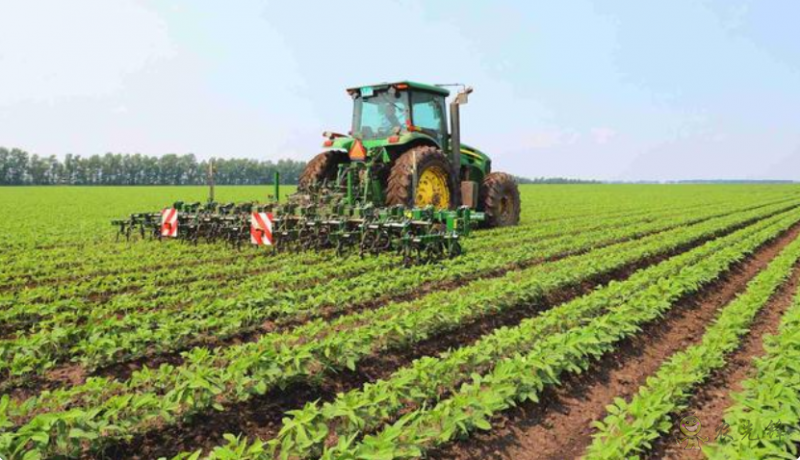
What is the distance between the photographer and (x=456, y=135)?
10594 millimetres

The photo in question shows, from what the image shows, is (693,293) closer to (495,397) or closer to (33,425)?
(495,397)

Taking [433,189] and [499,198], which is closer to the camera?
[433,189]

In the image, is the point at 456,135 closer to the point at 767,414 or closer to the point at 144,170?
the point at 767,414

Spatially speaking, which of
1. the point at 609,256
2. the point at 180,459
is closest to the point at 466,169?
the point at 609,256

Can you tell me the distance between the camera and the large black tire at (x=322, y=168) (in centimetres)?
1097

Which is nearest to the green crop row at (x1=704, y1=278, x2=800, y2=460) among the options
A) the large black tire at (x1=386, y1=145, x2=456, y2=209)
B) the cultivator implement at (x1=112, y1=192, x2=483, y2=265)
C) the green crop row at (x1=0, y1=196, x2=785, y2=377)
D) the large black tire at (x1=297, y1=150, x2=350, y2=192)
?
the green crop row at (x1=0, y1=196, x2=785, y2=377)

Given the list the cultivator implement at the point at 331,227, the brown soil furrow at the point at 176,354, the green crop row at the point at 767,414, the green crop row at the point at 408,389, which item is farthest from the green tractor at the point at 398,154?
the green crop row at the point at 767,414

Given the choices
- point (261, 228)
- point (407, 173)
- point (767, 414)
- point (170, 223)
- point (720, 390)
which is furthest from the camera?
point (170, 223)

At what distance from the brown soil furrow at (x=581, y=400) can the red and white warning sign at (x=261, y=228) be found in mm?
5285

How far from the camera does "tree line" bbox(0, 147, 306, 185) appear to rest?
7932 centimetres

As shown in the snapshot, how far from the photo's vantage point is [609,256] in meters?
8.73

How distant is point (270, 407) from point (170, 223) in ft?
23.9

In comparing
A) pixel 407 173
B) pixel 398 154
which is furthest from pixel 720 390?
pixel 398 154

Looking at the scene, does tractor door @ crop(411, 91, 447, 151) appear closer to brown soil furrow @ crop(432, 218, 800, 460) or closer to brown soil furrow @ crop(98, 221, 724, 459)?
brown soil furrow @ crop(432, 218, 800, 460)
